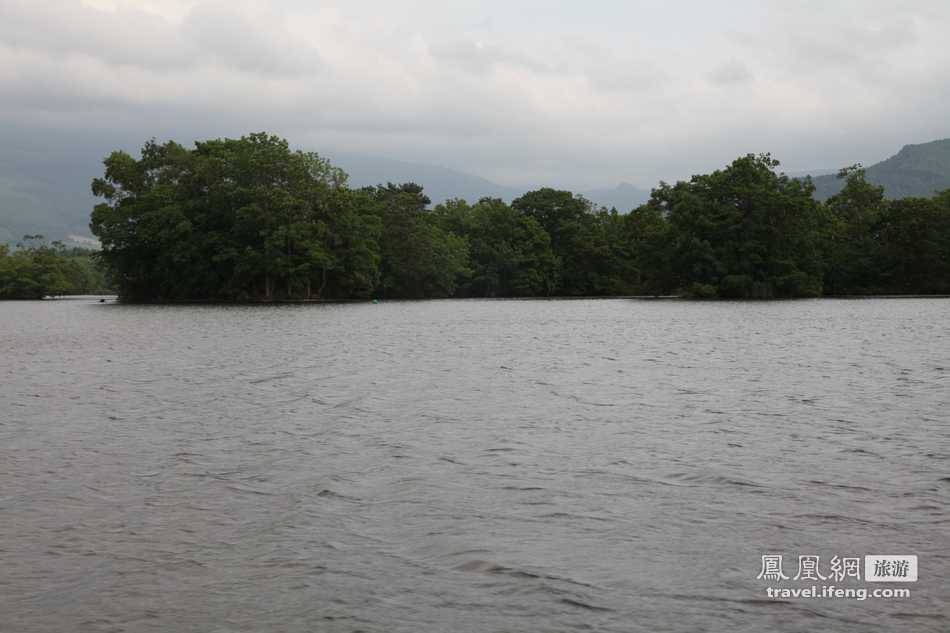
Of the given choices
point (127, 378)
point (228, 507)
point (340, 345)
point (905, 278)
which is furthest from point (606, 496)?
point (905, 278)

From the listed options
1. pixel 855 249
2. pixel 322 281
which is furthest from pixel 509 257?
pixel 855 249

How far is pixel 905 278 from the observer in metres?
123

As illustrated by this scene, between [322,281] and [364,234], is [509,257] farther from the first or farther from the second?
[322,281]

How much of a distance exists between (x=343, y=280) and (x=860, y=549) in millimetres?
112606

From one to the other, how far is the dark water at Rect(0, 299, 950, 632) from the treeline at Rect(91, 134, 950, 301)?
88.8 metres

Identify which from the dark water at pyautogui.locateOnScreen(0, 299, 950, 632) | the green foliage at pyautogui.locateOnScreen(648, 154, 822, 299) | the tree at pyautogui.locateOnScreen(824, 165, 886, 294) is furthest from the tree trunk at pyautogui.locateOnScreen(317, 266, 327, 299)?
the dark water at pyautogui.locateOnScreen(0, 299, 950, 632)

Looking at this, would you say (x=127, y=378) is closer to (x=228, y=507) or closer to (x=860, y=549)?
(x=228, y=507)

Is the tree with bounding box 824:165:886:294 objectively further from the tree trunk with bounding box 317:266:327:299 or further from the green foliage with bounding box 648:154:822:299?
the tree trunk with bounding box 317:266:327:299

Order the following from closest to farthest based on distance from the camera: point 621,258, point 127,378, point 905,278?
point 127,378
point 905,278
point 621,258

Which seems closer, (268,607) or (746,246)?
(268,607)

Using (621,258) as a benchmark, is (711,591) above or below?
below

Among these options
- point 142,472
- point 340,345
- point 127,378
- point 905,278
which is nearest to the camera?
point 142,472

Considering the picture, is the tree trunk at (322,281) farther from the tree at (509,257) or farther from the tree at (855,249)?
the tree at (855,249)

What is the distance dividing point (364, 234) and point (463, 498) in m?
109
